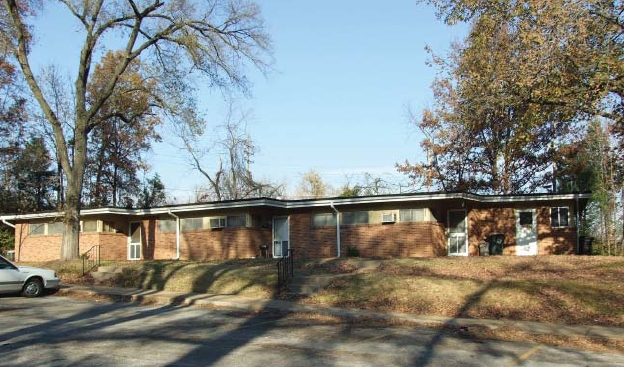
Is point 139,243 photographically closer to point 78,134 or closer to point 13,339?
point 78,134

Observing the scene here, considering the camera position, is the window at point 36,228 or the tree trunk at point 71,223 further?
the window at point 36,228

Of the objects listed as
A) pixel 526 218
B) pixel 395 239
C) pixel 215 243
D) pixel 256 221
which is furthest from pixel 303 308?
pixel 526 218

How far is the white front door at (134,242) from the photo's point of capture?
96.9 ft

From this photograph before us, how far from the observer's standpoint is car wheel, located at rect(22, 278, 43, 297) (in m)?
16.9

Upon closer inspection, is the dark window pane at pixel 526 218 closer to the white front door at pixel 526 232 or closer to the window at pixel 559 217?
the white front door at pixel 526 232

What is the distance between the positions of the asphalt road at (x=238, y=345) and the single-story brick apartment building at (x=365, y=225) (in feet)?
40.4

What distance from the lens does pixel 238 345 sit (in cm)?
966

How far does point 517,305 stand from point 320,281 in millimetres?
5571

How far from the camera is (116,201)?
157ft

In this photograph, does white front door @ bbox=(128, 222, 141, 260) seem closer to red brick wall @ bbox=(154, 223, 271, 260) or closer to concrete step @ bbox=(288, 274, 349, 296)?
red brick wall @ bbox=(154, 223, 271, 260)

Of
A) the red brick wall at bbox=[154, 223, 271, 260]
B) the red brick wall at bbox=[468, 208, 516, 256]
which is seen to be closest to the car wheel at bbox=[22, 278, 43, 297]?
the red brick wall at bbox=[154, 223, 271, 260]

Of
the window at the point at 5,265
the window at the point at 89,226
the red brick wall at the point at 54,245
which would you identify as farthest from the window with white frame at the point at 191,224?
the window at the point at 5,265

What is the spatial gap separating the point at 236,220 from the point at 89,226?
8413 mm

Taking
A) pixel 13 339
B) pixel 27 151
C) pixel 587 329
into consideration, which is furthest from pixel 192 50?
pixel 27 151
